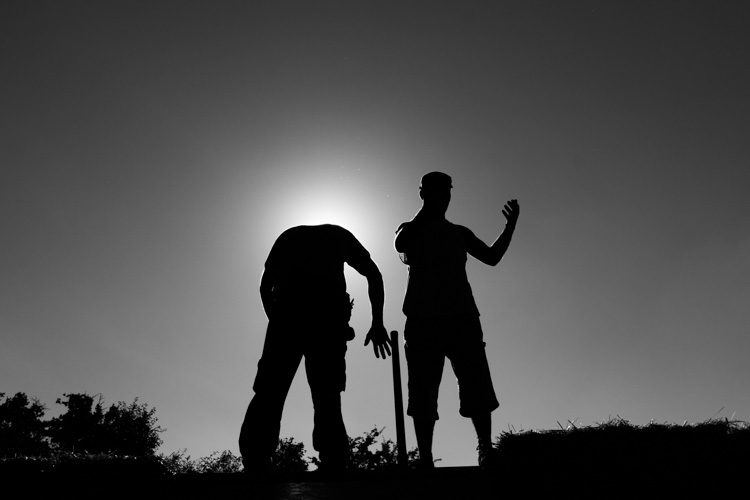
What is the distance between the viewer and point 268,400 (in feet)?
13.9

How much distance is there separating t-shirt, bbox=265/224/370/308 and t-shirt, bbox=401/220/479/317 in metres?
0.49

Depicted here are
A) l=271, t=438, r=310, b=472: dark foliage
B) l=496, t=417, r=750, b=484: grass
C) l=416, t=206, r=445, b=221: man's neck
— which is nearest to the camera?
l=496, t=417, r=750, b=484: grass

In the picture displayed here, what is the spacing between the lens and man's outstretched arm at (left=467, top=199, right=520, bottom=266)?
5.56 m

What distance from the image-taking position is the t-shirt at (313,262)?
449 cm

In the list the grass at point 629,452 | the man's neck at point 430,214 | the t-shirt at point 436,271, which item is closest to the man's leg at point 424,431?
the t-shirt at point 436,271

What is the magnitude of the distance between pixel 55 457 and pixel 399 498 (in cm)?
159

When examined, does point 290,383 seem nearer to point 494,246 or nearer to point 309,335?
point 309,335

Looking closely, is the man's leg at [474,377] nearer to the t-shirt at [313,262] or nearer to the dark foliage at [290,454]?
the t-shirt at [313,262]

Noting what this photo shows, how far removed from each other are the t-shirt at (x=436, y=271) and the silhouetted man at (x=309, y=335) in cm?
36

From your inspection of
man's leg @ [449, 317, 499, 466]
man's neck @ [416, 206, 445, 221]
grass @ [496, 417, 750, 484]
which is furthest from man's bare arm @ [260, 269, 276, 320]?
grass @ [496, 417, 750, 484]

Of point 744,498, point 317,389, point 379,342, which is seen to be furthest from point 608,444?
point 379,342

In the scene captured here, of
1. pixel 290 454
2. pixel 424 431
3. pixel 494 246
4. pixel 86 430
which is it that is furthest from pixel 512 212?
pixel 86 430

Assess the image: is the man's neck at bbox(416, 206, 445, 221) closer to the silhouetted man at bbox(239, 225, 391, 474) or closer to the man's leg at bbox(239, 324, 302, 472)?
the silhouetted man at bbox(239, 225, 391, 474)

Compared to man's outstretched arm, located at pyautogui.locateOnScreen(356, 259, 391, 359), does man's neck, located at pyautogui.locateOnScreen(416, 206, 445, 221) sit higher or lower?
higher
